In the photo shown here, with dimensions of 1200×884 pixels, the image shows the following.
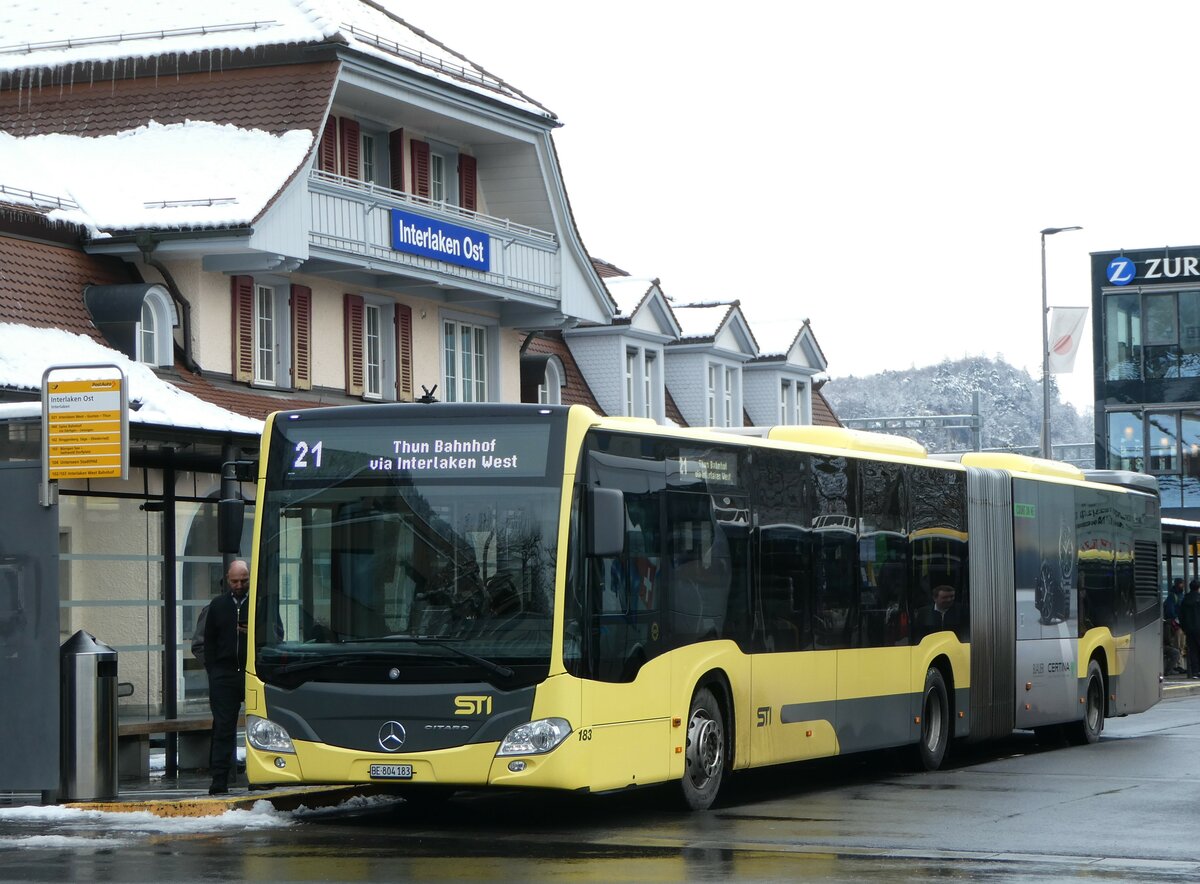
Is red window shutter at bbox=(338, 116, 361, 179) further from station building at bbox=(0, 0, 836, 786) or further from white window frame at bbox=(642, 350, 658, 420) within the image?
white window frame at bbox=(642, 350, 658, 420)

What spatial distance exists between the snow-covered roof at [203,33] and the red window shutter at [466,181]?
1322 millimetres

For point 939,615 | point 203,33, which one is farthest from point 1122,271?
point 939,615

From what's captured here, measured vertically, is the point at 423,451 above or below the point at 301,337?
below

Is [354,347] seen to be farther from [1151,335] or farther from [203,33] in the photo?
[1151,335]

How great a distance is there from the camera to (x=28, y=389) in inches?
941

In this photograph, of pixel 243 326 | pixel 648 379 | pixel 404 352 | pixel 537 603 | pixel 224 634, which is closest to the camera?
pixel 537 603

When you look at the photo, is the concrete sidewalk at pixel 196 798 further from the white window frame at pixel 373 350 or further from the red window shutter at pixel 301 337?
the white window frame at pixel 373 350

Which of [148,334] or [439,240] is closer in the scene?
[148,334]

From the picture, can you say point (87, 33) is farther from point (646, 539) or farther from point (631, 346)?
point (646, 539)

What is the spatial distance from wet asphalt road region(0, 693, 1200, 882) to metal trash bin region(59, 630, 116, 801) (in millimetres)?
955

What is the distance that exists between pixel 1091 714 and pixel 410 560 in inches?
507

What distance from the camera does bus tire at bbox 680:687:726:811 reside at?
50.9 ft

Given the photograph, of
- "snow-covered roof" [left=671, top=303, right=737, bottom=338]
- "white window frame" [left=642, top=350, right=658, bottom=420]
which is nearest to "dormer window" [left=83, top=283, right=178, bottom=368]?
"white window frame" [left=642, top=350, right=658, bottom=420]

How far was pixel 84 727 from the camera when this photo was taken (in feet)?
51.7
